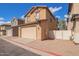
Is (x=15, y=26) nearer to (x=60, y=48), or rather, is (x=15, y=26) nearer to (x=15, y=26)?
(x=15, y=26)

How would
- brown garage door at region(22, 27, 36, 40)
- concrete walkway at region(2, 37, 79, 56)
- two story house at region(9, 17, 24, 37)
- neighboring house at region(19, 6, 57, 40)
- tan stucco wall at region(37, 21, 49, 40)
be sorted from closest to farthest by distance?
concrete walkway at region(2, 37, 79, 56) < tan stucco wall at region(37, 21, 49, 40) < neighboring house at region(19, 6, 57, 40) < brown garage door at region(22, 27, 36, 40) < two story house at region(9, 17, 24, 37)

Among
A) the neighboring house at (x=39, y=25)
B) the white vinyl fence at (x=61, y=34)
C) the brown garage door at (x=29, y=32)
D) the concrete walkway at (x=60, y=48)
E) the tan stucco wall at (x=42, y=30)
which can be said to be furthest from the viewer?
the brown garage door at (x=29, y=32)

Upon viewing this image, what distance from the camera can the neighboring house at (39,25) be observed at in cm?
3067

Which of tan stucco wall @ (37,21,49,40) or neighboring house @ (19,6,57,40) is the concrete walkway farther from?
neighboring house @ (19,6,57,40)

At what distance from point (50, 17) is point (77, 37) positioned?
15.5 meters

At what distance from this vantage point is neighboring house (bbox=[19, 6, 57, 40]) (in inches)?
1207

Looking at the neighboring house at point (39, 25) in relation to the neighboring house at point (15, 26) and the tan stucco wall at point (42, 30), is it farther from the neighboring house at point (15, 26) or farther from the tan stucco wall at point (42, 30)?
the neighboring house at point (15, 26)

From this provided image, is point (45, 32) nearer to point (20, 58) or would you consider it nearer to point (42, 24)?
point (42, 24)

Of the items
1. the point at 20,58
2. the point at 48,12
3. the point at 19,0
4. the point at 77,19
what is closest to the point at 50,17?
the point at 48,12

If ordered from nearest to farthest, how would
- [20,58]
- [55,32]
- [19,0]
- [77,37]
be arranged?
[20,58], [19,0], [77,37], [55,32]

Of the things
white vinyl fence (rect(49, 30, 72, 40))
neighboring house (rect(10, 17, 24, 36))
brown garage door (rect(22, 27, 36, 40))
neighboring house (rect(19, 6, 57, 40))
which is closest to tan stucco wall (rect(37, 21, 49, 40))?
neighboring house (rect(19, 6, 57, 40))

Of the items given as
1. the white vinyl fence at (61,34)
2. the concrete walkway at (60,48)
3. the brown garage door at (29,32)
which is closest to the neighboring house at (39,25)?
the brown garage door at (29,32)

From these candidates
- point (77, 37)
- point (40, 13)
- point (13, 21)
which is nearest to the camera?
point (77, 37)

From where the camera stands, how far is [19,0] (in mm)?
18500
